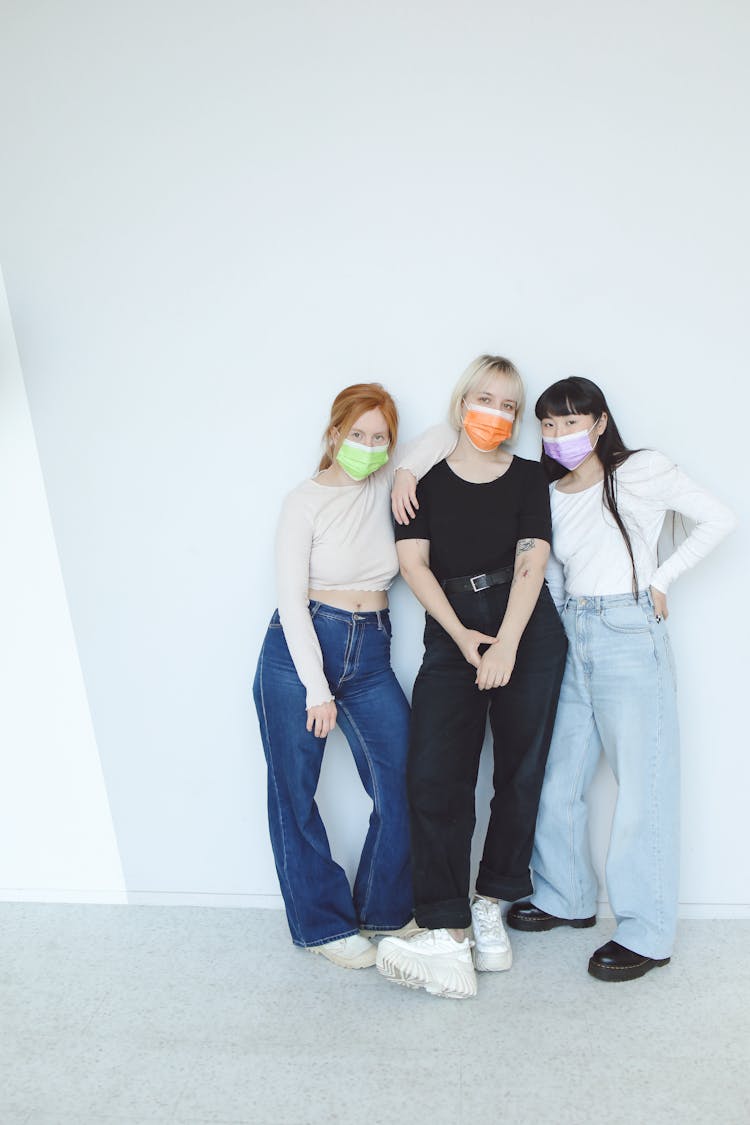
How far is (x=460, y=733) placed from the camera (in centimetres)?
208

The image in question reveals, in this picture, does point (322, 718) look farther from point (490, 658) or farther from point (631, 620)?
point (631, 620)

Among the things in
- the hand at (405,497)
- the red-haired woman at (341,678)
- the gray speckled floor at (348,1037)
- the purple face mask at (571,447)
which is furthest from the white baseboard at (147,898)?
the purple face mask at (571,447)

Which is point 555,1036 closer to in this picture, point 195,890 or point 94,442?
point 195,890

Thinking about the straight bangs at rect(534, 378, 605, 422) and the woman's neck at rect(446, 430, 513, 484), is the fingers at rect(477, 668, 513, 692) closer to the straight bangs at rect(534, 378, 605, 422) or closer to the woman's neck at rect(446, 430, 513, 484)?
the woman's neck at rect(446, 430, 513, 484)

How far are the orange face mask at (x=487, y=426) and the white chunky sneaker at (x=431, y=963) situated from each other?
120 cm

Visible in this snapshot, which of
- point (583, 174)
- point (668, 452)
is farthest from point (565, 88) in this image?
point (668, 452)

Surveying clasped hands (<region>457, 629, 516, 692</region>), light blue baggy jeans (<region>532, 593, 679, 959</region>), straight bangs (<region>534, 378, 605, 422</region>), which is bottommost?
light blue baggy jeans (<region>532, 593, 679, 959</region>)

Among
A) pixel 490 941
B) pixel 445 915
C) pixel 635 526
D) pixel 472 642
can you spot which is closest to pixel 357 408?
pixel 472 642

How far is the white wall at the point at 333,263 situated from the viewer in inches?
80.4

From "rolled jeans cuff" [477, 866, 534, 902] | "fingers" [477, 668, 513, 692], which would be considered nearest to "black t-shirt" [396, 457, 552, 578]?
"fingers" [477, 668, 513, 692]

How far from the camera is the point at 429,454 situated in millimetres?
2084

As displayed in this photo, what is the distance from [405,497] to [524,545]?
312mm

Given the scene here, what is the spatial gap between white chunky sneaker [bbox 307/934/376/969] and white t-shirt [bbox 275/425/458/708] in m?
0.65

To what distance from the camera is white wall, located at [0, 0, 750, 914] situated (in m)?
2.04
